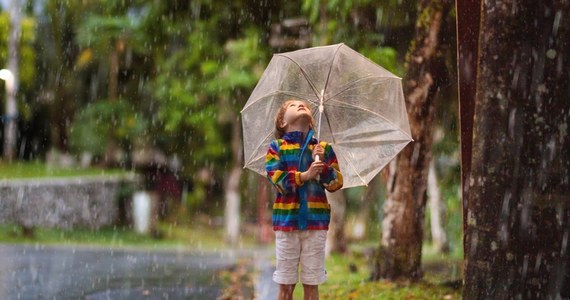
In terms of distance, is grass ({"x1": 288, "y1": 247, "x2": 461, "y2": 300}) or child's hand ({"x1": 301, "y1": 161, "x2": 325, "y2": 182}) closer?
child's hand ({"x1": 301, "y1": 161, "x2": 325, "y2": 182})

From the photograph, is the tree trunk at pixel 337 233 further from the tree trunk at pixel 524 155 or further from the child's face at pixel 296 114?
the tree trunk at pixel 524 155

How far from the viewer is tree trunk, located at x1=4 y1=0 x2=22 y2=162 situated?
27641 mm

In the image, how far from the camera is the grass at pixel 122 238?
767 inches

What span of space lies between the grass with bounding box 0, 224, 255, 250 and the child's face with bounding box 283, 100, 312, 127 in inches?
545

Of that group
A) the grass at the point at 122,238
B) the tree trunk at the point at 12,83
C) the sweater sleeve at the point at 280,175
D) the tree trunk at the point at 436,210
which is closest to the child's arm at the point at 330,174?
the sweater sleeve at the point at 280,175

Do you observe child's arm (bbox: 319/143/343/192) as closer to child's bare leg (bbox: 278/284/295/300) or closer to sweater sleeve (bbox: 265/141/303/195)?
sweater sleeve (bbox: 265/141/303/195)

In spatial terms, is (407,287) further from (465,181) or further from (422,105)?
(465,181)

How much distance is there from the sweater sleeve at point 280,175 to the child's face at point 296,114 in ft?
0.74

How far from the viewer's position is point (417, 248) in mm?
10570

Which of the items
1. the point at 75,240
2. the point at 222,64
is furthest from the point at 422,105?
the point at 75,240

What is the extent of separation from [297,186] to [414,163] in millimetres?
5249

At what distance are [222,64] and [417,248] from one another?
740cm

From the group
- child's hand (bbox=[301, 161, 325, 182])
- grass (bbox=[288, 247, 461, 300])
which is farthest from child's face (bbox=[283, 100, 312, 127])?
grass (bbox=[288, 247, 461, 300])

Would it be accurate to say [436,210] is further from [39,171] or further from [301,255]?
[301,255]
